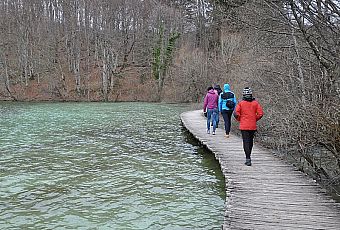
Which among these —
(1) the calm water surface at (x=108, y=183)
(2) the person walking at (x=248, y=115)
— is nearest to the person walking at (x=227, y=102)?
(1) the calm water surface at (x=108, y=183)

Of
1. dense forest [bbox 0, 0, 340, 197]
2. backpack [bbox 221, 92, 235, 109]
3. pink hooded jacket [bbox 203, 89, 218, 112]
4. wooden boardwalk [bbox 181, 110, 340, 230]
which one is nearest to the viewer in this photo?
wooden boardwalk [bbox 181, 110, 340, 230]

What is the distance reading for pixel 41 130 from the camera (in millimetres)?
19000

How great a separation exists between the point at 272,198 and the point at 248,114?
241 centimetres

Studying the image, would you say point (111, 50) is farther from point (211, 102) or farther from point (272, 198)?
point (272, 198)

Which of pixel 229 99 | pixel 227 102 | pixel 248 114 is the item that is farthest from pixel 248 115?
pixel 229 99

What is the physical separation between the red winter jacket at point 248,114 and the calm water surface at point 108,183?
61.4 inches

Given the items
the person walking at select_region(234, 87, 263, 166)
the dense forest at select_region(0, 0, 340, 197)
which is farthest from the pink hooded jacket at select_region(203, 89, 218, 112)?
the dense forest at select_region(0, 0, 340, 197)

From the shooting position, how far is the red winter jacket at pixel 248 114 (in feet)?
29.6

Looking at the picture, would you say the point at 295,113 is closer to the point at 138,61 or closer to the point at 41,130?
the point at 41,130

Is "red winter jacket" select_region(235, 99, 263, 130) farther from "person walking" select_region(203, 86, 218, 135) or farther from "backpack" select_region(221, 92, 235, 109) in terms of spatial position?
"person walking" select_region(203, 86, 218, 135)

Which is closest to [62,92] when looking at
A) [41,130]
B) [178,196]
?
[41,130]

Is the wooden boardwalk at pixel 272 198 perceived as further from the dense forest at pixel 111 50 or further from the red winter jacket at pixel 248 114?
the dense forest at pixel 111 50

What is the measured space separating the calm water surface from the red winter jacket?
5.11ft

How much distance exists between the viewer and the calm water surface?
716 centimetres
